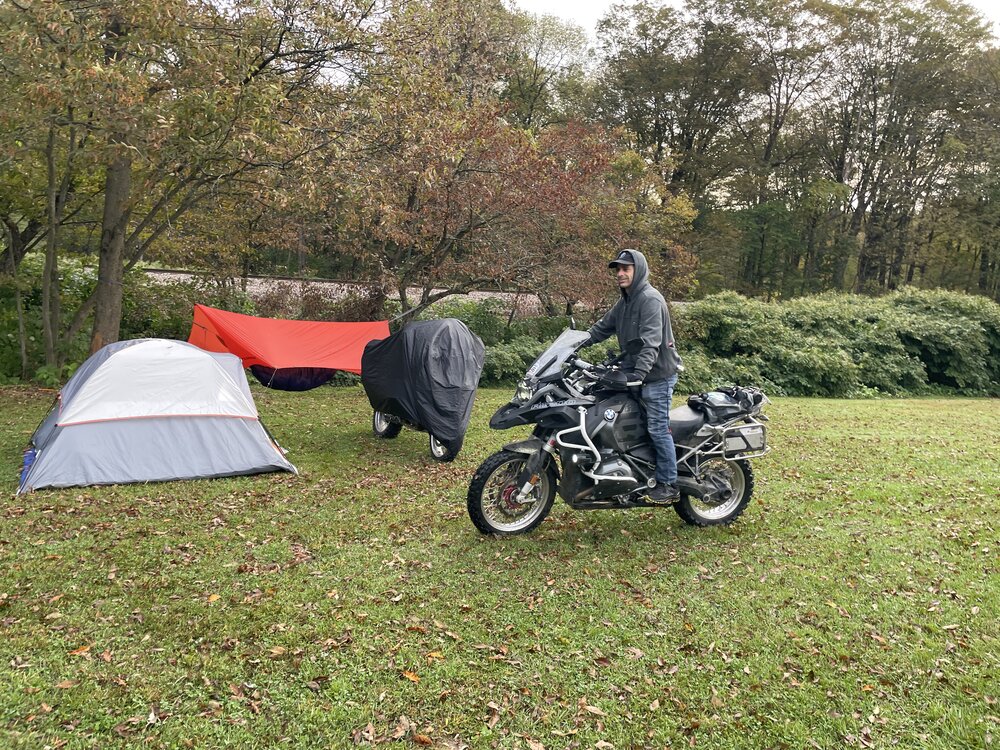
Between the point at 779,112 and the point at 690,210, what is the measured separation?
13.1 m

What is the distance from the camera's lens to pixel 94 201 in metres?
12.7

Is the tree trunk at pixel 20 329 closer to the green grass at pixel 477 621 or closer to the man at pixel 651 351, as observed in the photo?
the green grass at pixel 477 621

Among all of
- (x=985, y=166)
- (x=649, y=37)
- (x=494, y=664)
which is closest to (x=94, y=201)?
(x=494, y=664)

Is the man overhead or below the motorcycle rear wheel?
overhead

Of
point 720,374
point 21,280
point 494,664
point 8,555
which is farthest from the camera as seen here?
point 720,374

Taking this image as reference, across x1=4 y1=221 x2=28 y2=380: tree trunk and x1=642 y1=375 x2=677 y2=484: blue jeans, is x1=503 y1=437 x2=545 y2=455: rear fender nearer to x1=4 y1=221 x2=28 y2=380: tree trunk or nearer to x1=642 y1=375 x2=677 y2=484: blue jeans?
x1=642 y1=375 x2=677 y2=484: blue jeans

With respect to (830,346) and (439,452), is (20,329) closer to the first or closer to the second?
(439,452)

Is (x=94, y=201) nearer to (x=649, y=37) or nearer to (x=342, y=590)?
(x=342, y=590)

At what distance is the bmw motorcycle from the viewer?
16.2 ft

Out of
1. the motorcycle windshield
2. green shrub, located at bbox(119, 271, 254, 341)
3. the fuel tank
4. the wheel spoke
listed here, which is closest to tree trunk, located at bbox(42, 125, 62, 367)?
green shrub, located at bbox(119, 271, 254, 341)

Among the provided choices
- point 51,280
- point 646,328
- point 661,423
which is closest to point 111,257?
point 51,280

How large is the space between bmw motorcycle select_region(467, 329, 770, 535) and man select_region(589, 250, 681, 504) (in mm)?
79

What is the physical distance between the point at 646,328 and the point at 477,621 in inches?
90.0

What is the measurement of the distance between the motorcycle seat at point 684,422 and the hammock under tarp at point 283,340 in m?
4.97
